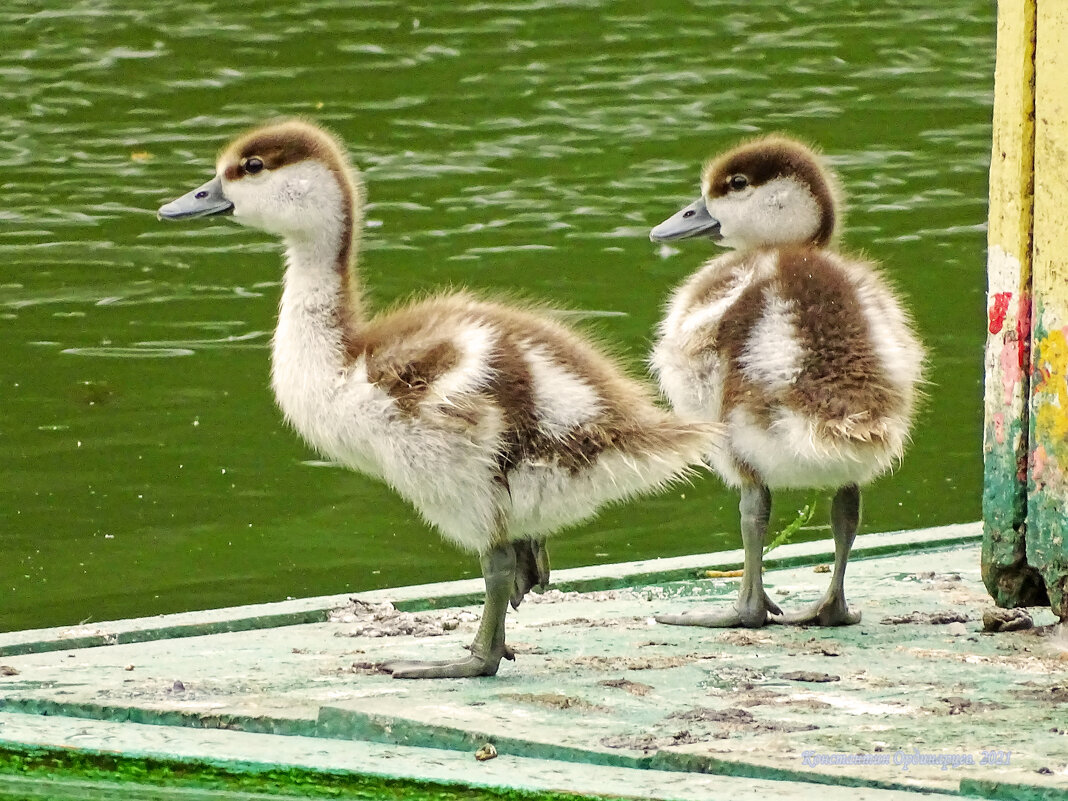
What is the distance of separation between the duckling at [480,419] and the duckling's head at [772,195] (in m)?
0.96

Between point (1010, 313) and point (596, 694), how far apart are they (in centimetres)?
144

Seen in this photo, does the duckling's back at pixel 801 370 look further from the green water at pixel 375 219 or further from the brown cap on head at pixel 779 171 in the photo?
the green water at pixel 375 219

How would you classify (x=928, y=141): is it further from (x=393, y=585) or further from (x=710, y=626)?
(x=710, y=626)

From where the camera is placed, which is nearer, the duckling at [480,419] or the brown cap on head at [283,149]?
the duckling at [480,419]

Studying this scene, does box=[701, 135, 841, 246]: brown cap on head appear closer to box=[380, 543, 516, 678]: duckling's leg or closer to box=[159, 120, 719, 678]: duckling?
box=[159, 120, 719, 678]: duckling

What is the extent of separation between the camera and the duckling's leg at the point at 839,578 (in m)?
5.70

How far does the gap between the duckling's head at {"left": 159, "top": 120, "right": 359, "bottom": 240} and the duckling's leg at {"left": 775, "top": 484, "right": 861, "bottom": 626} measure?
4.73 ft

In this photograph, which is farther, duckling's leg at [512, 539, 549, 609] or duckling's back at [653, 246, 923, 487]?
duckling's back at [653, 246, 923, 487]

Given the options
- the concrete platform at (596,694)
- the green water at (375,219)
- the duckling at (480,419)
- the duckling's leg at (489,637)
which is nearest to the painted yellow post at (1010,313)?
the concrete platform at (596,694)

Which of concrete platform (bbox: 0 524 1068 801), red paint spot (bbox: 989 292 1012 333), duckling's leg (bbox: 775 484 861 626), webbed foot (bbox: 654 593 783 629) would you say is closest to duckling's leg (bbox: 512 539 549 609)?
concrete platform (bbox: 0 524 1068 801)

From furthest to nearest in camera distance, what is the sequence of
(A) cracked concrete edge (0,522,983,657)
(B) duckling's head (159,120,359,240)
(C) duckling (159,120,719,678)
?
(A) cracked concrete edge (0,522,983,657) < (B) duckling's head (159,120,359,240) < (C) duckling (159,120,719,678)

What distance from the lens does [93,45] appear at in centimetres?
1803

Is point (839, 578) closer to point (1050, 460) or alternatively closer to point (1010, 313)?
point (1050, 460)

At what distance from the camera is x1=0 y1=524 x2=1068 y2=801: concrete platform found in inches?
163
